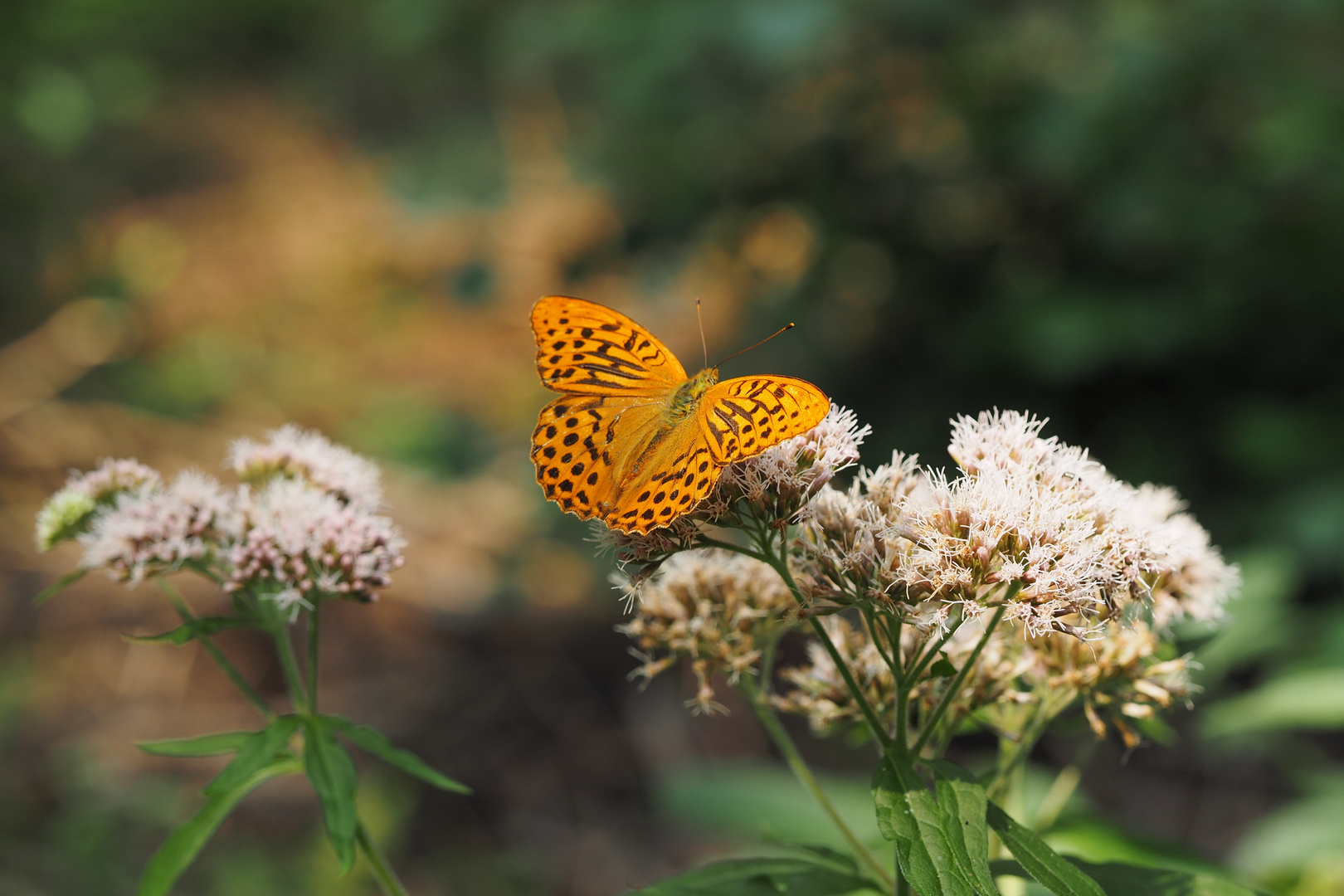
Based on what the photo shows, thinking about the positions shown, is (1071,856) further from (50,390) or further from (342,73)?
(342,73)

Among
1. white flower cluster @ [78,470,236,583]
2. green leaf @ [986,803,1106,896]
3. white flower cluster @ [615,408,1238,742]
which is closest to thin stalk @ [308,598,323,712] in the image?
white flower cluster @ [78,470,236,583]

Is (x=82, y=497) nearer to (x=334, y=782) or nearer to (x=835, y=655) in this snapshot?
(x=334, y=782)

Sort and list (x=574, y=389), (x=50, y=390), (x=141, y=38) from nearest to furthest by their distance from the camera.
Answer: (x=574, y=389) → (x=50, y=390) → (x=141, y=38)

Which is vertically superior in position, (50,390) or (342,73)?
(342,73)

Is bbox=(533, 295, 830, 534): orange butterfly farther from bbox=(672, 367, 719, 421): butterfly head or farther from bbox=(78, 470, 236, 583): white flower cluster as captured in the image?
bbox=(78, 470, 236, 583): white flower cluster

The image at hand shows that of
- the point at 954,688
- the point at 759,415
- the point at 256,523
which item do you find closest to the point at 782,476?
the point at 759,415

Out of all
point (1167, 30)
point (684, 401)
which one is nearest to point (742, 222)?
point (1167, 30)
